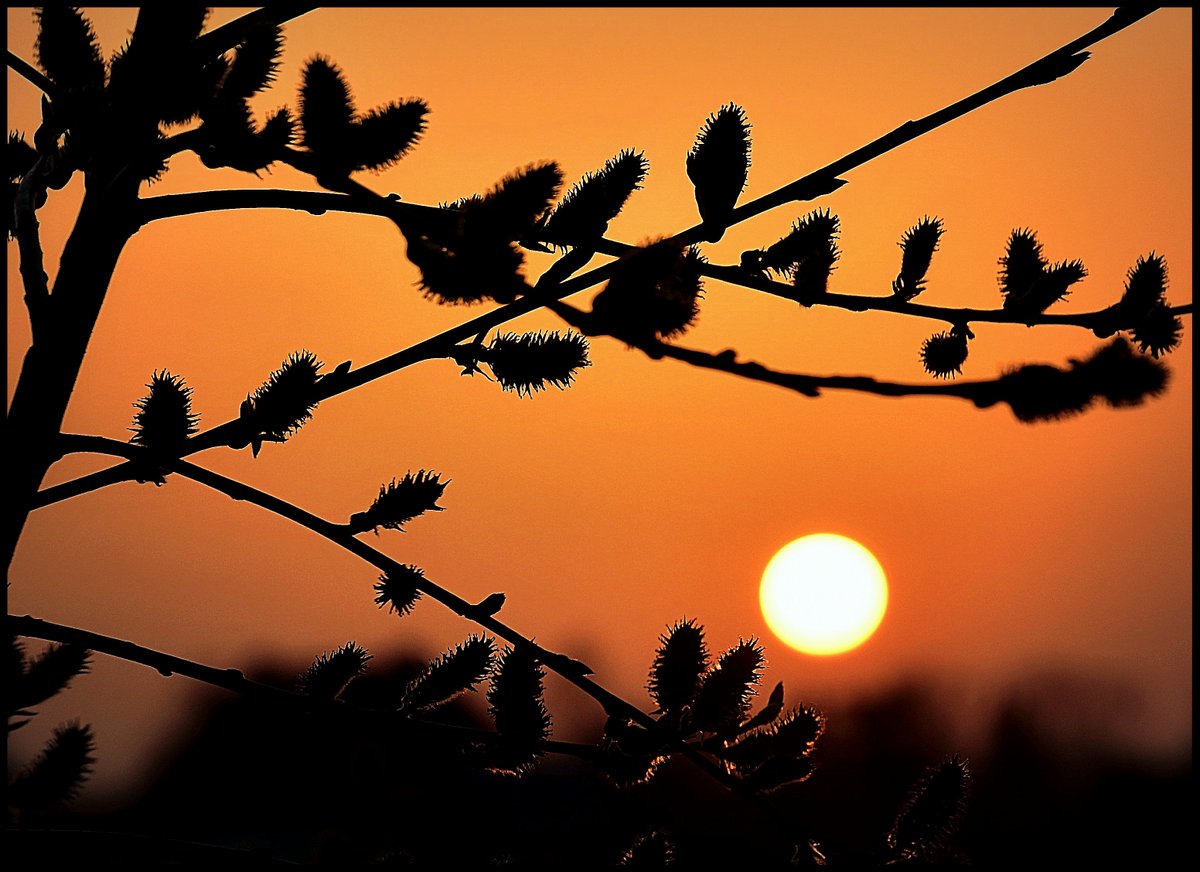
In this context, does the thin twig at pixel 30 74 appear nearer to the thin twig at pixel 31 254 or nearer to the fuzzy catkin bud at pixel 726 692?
the thin twig at pixel 31 254

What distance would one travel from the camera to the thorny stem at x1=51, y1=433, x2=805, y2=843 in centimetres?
181

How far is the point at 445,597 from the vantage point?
1971 mm

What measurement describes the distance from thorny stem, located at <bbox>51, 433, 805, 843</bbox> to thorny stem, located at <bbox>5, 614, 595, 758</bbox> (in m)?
0.16

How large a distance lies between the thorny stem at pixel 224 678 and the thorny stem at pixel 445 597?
16 cm

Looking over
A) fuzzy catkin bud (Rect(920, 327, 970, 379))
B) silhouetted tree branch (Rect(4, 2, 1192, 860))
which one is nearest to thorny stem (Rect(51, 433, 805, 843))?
silhouetted tree branch (Rect(4, 2, 1192, 860))

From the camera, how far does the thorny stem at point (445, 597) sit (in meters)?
1.81

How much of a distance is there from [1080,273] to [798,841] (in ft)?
3.81

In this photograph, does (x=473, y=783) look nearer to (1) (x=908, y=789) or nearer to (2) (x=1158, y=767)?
(1) (x=908, y=789)

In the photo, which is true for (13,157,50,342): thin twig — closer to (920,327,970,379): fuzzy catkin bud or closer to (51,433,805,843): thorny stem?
(51,433,805,843): thorny stem

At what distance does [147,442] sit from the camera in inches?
72.6

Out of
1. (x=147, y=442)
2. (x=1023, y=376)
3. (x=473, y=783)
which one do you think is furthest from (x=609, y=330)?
(x=473, y=783)

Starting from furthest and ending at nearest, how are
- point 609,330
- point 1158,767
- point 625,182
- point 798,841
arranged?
point 1158,767
point 798,841
point 625,182
point 609,330

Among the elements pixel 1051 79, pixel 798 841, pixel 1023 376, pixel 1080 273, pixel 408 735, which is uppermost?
pixel 1051 79

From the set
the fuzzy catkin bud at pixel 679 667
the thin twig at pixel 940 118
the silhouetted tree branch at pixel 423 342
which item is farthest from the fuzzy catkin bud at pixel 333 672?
the thin twig at pixel 940 118
